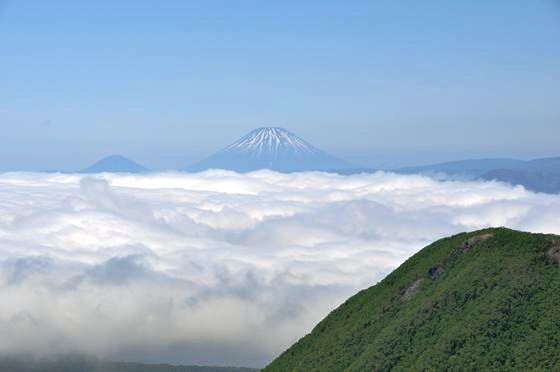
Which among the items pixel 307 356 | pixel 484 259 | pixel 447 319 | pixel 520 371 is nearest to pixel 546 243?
pixel 484 259

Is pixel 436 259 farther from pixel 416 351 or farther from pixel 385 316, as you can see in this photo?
pixel 416 351

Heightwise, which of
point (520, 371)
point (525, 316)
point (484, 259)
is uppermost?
point (484, 259)

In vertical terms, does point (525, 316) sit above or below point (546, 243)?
below

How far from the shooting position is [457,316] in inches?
3597

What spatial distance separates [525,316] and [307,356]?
116 feet

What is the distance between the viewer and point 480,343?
82.9 metres

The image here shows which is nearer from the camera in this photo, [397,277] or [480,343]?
[480,343]

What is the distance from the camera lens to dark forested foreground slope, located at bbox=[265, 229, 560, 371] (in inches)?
3231

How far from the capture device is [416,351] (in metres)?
90.1

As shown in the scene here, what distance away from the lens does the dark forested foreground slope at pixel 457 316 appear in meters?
82.1

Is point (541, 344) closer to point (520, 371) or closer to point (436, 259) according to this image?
point (520, 371)

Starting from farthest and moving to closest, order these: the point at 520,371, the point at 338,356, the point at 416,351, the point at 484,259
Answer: the point at 338,356 → the point at 484,259 → the point at 416,351 → the point at 520,371

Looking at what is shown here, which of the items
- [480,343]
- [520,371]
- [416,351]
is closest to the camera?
[520,371]

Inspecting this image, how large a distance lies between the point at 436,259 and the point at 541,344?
31433 mm
